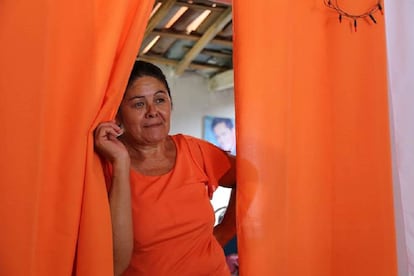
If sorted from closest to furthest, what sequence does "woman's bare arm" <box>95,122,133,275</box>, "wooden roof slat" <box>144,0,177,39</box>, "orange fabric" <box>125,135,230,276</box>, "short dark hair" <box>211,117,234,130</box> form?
1. "woman's bare arm" <box>95,122,133,275</box>
2. "orange fabric" <box>125,135,230,276</box>
3. "wooden roof slat" <box>144,0,177,39</box>
4. "short dark hair" <box>211,117,234,130</box>

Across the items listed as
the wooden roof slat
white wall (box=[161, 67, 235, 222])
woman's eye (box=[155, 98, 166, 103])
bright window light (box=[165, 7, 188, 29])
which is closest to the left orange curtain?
woman's eye (box=[155, 98, 166, 103])

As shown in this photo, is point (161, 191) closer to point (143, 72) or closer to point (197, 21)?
point (143, 72)

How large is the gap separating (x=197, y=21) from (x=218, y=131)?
4.47ft

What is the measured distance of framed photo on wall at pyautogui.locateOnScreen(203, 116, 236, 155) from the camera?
429 centimetres

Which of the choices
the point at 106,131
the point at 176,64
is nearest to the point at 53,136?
the point at 106,131

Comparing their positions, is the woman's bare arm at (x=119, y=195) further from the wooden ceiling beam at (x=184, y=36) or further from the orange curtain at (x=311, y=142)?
the wooden ceiling beam at (x=184, y=36)

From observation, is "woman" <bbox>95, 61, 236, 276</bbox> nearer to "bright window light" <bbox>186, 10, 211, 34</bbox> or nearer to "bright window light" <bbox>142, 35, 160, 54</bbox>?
"bright window light" <bbox>186, 10, 211, 34</bbox>

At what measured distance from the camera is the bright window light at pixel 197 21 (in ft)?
10.3

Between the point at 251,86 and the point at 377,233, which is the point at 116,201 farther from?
the point at 377,233

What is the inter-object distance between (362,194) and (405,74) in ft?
0.99

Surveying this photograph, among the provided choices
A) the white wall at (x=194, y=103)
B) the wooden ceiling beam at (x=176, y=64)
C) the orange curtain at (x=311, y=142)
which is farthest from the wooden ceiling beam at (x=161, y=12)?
the orange curtain at (x=311, y=142)

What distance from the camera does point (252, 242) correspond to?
2.76 feet

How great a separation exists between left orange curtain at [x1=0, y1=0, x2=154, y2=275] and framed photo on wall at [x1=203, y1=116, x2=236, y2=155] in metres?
3.50

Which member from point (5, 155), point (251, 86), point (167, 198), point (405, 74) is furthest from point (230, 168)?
point (5, 155)
